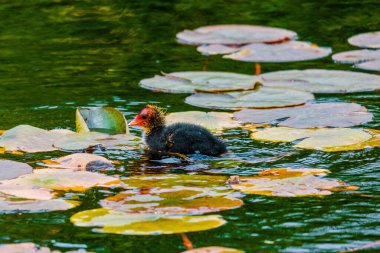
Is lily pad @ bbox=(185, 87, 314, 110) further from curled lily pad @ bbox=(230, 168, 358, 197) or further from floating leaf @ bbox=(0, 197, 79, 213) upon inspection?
floating leaf @ bbox=(0, 197, 79, 213)

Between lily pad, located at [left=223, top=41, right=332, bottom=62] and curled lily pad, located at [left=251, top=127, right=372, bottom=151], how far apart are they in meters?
3.26

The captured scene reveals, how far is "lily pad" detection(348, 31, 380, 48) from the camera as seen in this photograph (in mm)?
12023

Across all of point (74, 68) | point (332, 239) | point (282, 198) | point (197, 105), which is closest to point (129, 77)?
point (74, 68)

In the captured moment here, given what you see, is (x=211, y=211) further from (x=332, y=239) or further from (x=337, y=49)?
(x=337, y=49)

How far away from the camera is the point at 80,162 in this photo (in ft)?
23.9

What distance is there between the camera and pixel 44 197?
6387 millimetres

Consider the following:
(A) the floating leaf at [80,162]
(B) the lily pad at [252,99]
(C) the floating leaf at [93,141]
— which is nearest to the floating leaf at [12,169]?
(A) the floating leaf at [80,162]

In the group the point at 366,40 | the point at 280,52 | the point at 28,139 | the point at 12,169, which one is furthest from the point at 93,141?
the point at 366,40

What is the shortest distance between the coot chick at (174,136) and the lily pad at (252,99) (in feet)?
3.18

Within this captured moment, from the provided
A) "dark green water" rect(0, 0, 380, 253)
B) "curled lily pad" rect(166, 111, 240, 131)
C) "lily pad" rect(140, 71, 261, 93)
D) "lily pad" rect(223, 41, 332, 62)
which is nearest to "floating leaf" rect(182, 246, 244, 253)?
"dark green water" rect(0, 0, 380, 253)

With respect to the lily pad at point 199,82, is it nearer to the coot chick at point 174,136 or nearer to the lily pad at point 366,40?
the coot chick at point 174,136

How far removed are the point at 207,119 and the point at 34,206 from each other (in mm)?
3033

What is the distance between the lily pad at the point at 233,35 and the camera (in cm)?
1247

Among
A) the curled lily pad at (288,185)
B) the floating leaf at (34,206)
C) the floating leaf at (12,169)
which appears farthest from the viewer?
the floating leaf at (12,169)
